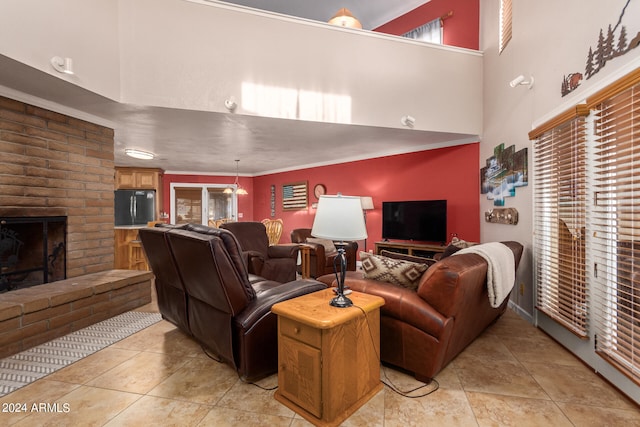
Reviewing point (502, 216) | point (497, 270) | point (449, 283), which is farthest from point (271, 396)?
point (502, 216)

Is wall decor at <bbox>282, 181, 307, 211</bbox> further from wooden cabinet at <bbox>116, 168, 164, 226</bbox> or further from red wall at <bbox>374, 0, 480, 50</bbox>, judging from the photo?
red wall at <bbox>374, 0, 480, 50</bbox>

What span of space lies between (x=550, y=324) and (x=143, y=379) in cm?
333

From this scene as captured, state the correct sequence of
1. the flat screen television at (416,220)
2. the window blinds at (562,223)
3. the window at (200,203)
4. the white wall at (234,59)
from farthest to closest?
the window at (200,203) → the flat screen television at (416,220) → the white wall at (234,59) → the window blinds at (562,223)

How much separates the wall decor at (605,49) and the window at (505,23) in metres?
1.56

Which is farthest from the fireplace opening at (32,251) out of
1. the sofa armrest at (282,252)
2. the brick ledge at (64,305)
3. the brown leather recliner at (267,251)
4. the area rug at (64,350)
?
the sofa armrest at (282,252)

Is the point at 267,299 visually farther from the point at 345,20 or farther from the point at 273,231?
the point at 345,20

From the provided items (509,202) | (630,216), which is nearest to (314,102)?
(509,202)

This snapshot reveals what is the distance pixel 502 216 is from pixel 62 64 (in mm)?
4731

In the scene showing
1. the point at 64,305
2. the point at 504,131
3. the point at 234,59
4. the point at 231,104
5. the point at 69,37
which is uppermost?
the point at 234,59

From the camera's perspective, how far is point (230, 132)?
410cm

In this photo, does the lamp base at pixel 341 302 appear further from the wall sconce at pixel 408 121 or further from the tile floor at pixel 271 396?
the wall sconce at pixel 408 121

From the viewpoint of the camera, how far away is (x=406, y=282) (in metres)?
1.99

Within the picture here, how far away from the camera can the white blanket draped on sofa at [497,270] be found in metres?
1.97

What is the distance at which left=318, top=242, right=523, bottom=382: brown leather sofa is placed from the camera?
5.65 ft
